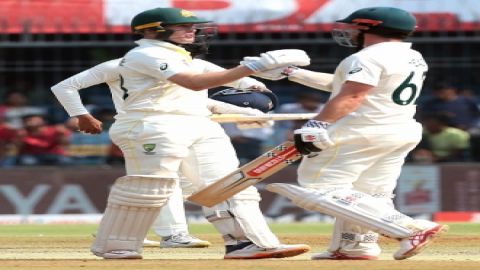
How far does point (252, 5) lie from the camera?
669 inches

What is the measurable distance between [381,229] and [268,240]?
2.88ft

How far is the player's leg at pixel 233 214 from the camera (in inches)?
326

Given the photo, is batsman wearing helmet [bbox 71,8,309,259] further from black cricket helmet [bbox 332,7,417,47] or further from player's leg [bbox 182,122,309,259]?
black cricket helmet [bbox 332,7,417,47]

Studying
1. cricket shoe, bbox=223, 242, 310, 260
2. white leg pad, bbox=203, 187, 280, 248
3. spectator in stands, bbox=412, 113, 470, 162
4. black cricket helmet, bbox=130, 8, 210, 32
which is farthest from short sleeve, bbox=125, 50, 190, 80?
spectator in stands, bbox=412, 113, 470, 162

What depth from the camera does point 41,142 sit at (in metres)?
15.9

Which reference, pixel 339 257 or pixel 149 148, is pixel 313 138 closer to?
pixel 339 257

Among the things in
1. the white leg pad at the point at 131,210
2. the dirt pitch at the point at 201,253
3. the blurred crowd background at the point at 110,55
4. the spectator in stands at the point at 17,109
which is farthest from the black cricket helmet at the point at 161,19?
the spectator in stands at the point at 17,109

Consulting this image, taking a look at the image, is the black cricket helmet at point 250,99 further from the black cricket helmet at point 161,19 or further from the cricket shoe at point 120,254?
the cricket shoe at point 120,254

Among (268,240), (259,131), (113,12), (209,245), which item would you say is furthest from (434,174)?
(268,240)

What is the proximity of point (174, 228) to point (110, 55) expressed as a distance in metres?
6.91

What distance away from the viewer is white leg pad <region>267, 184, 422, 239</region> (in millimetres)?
7676

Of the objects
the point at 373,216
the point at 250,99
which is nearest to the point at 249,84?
the point at 250,99

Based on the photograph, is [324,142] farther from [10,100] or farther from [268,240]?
[10,100]

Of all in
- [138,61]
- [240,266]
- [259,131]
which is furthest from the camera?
[259,131]
